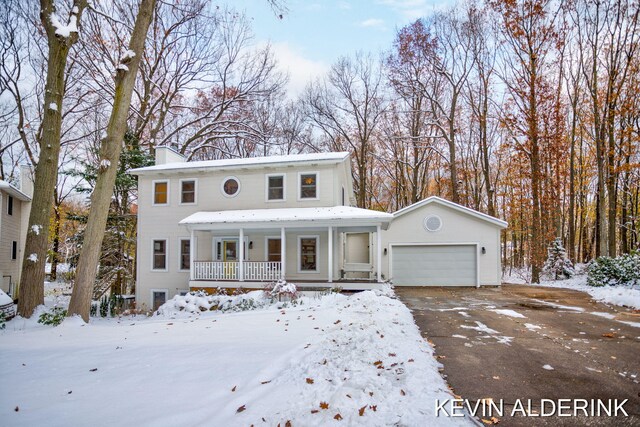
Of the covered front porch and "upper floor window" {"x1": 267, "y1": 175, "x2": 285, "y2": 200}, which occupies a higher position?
"upper floor window" {"x1": 267, "y1": 175, "x2": 285, "y2": 200}

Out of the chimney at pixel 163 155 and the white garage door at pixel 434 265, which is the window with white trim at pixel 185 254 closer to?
the chimney at pixel 163 155

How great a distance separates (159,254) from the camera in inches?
621

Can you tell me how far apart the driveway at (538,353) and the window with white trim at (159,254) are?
11.1 metres

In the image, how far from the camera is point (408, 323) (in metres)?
7.07

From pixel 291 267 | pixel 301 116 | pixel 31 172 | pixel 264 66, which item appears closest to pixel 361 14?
pixel 291 267

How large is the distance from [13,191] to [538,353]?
20678 millimetres

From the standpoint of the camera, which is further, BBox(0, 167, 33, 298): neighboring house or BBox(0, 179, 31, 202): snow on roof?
BBox(0, 167, 33, 298): neighboring house

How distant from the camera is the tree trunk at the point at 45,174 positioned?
825 centimetres

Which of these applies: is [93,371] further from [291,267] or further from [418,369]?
[291,267]

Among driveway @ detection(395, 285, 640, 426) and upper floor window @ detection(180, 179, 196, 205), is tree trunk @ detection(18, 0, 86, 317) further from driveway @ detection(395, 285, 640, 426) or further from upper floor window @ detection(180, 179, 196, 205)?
driveway @ detection(395, 285, 640, 426)

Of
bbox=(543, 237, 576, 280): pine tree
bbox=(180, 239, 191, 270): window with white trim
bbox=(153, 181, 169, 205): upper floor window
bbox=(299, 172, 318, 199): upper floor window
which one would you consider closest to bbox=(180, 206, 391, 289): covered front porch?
bbox=(180, 239, 191, 270): window with white trim

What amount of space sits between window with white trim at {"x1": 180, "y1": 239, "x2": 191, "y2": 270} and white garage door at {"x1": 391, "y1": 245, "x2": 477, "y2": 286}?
28.9 feet

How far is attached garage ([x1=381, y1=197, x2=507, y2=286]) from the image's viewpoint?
15.2 m

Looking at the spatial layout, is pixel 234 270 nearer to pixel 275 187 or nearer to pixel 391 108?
pixel 275 187
